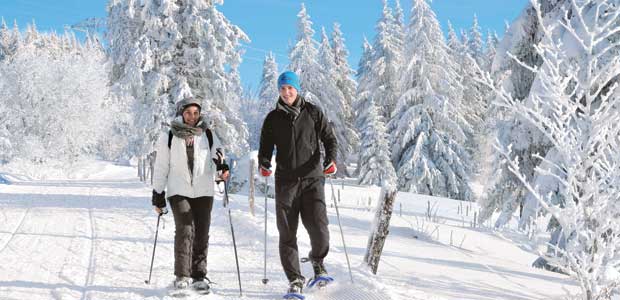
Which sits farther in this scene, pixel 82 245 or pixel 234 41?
pixel 234 41

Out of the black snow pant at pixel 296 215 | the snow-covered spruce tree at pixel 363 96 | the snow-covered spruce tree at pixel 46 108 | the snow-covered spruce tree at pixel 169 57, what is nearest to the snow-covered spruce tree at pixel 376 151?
the snow-covered spruce tree at pixel 363 96

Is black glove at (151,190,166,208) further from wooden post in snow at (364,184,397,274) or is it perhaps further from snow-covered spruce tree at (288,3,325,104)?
snow-covered spruce tree at (288,3,325,104)

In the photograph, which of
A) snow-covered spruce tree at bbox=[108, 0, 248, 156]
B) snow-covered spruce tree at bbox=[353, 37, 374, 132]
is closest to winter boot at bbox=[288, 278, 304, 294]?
snow-covered spruce tree at bbox=[108, 0, 248, 156]

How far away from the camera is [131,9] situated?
17062mm

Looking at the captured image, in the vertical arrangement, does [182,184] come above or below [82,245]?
above

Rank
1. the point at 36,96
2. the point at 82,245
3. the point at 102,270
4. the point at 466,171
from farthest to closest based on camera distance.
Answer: the point at 36,96
the point at 466,171
the point at 82,245
the point at 102,270

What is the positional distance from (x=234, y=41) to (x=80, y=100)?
2442cm

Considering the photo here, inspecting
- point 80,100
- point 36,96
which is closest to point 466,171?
point 80,100

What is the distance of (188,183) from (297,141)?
115cm

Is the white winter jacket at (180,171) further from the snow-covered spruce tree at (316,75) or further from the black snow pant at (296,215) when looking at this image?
the snow-covered spruce tree at (316,75)

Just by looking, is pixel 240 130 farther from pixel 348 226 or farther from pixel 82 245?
pixel 82 245

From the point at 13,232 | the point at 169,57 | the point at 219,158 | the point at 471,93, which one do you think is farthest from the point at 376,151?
the point at 219,158

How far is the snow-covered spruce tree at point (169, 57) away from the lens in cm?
1733

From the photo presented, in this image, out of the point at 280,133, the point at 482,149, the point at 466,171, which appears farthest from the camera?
the point at 482,149
